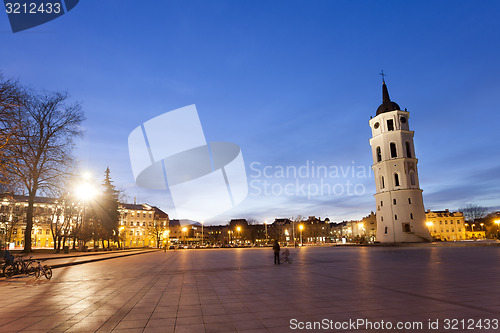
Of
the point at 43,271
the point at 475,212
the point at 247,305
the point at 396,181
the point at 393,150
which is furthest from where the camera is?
the point at 475,212

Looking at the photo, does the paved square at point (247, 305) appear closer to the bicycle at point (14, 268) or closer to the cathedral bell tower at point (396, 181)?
the bicycle at point (14, 268)

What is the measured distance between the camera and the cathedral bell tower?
198 ft

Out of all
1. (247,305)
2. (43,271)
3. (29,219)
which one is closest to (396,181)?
(29,219)

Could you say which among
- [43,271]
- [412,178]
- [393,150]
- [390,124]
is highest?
[390,124]

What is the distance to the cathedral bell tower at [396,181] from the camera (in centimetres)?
6044

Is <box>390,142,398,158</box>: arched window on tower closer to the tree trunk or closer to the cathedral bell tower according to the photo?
the cathedral bell tower

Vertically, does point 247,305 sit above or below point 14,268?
below

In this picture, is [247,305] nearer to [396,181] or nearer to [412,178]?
[396,181]

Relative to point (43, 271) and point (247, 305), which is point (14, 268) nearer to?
point (43, 271)

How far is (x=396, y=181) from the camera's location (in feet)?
208

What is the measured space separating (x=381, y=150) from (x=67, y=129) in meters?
56.2

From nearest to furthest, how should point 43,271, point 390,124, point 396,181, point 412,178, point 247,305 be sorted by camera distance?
point 247,305, point 43,271, point 412,178, point 396,181, point 390,124

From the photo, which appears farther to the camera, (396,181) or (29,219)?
(396,181)

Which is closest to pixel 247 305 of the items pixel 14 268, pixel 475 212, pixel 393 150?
pixel 14 268
